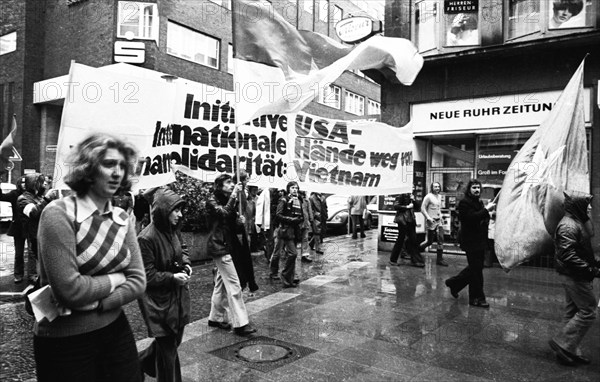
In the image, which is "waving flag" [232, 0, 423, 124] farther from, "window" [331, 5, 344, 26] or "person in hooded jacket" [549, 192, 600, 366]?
"window" [331, 5, 344, 26]

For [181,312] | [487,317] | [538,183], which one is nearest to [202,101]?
[181,312]

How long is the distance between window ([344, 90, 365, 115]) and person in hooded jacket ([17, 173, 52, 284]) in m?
32.2

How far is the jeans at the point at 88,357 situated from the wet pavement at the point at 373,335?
1.84 m

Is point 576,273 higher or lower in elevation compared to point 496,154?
lower

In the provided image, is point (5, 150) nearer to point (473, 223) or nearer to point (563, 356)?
point (473, 223)

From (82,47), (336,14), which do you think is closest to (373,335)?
(82,47)

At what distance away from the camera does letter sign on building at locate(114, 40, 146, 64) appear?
21.0 meters

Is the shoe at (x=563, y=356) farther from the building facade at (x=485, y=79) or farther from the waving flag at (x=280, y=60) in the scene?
the building facade at (x=485, y=79)

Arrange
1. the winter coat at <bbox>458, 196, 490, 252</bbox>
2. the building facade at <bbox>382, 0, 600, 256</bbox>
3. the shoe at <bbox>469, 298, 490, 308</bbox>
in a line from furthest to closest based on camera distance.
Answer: the building facade at <bbox>382, 0, 600, 256</bbox> < the winter coat at <bbox>458, 196, 490, 252</bbox> < the shoe at <bbox>469, 298, 490, 308</bbox>

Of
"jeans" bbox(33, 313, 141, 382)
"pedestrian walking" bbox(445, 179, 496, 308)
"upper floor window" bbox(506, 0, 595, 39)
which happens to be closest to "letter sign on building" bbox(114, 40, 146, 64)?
"upper floor window" bbox(506, 0, 595, 39)

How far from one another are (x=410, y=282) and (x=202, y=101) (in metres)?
5.37

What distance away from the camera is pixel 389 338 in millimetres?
5672

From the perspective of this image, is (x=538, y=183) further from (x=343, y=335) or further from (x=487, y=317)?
(x=343, y=335)

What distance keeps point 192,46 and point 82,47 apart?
4.93 m
